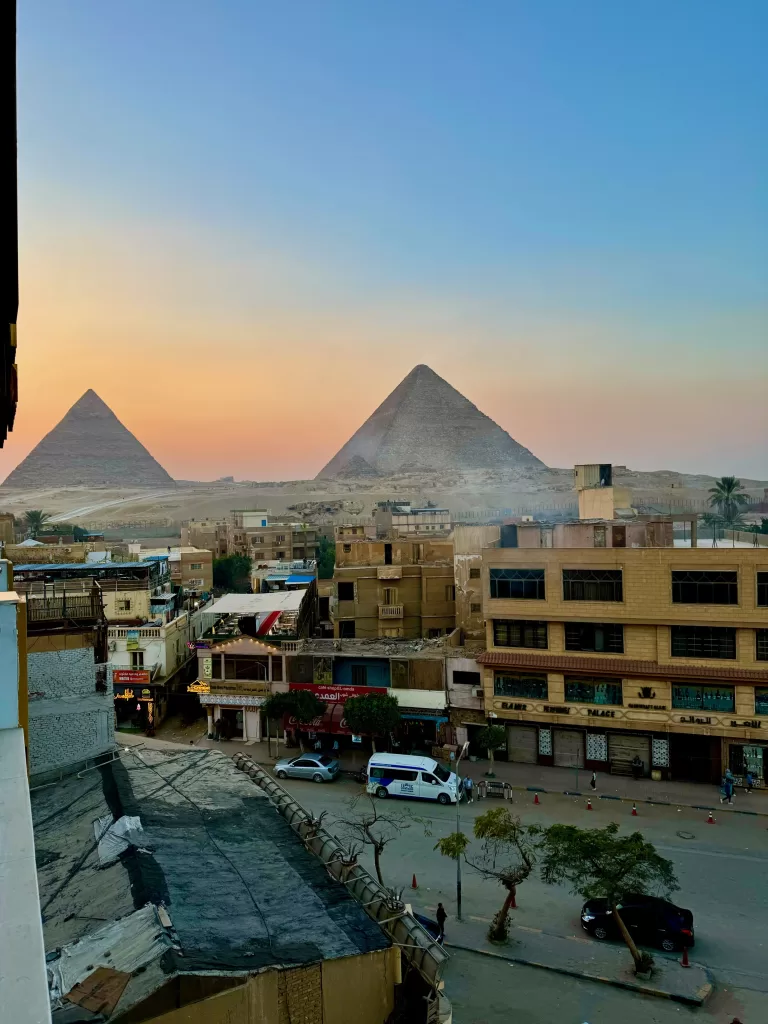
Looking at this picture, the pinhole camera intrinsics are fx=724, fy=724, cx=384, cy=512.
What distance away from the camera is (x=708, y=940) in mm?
12195

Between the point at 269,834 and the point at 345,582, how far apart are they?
68.2 ft

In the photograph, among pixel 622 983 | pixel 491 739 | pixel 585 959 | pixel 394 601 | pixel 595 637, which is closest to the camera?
pixel 622 983

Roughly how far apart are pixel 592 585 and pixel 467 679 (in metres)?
4.96

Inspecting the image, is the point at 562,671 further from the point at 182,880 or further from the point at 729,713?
the point at 182,880

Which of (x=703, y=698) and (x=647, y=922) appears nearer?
(x=647, y=922)

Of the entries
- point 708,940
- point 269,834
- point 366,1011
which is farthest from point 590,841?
point 366,1011

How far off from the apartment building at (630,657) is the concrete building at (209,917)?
43.2ft

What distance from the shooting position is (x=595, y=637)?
2056cm

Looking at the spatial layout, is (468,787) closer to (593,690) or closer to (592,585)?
(593,690)

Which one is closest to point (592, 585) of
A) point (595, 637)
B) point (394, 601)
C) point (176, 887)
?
point (595, 637)

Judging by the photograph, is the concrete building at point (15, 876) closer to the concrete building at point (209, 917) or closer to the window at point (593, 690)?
the concrete building at point (209, 917)

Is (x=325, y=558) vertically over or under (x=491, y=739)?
over

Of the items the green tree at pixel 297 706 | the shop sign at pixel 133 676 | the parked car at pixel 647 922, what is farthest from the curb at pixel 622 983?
the shop sign at pixel 133 676

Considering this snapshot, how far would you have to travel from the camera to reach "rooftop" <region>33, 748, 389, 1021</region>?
17.4ft
